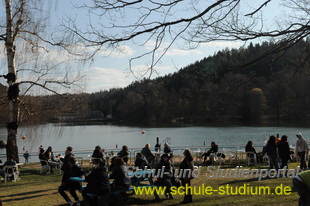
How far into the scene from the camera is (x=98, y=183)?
6941mm

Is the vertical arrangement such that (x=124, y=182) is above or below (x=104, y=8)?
below

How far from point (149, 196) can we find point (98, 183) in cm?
182

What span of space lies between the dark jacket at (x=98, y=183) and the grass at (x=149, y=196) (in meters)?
1.10

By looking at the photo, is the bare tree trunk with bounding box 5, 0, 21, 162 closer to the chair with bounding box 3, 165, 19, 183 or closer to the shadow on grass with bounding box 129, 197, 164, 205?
the chair with bounding box 3, 165, 19, 183

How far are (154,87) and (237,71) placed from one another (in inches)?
49.4

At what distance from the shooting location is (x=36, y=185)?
10773 mm

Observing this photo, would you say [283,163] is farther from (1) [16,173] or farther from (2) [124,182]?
(1) [16,173]

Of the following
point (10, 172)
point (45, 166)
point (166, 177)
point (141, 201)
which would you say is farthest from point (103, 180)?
point (45, 166)

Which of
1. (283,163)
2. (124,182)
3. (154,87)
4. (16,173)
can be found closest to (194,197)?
(124,182)

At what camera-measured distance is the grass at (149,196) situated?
23.9 ft

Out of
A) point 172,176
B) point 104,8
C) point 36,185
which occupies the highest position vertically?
point 104,8

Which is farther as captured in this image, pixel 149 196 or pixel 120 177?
pixel 149 196

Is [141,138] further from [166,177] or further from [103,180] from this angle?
[103,180]

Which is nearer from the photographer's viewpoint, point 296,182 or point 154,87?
point 296,182
